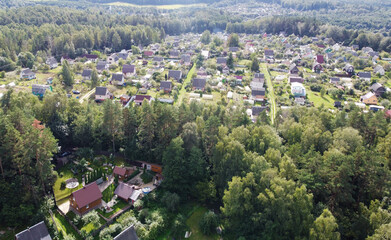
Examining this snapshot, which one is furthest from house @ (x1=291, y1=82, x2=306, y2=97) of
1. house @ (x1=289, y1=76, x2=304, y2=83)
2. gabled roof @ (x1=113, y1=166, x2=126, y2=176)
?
gabled roof @ (x1=113, y1=166, x2=126, y2=176)

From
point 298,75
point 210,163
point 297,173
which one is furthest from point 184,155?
point 298,75

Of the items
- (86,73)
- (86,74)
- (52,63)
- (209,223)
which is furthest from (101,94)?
(209,223)

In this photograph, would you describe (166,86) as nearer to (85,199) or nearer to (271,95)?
(271,95)

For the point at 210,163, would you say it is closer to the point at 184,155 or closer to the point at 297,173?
the point at 184,155

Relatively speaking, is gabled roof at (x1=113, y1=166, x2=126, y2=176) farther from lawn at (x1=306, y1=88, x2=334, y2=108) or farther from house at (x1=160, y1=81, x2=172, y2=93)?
lawn at (x1=306, y1=88, x2=334, y2=108)

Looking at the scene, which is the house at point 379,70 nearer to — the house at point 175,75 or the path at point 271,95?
the path at point 271,95

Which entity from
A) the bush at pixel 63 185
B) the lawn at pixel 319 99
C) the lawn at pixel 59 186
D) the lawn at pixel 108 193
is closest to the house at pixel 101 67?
the lawn at pixel 59 186
